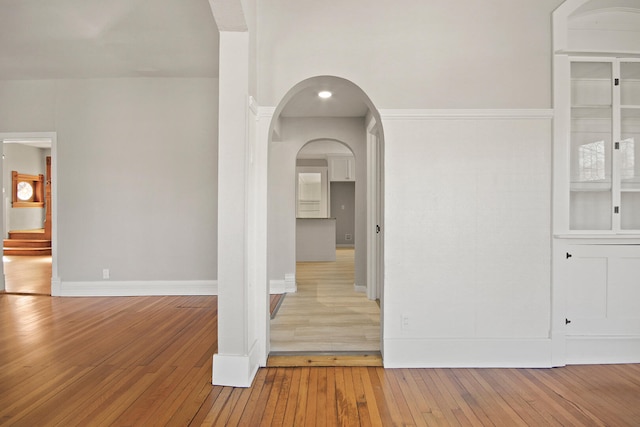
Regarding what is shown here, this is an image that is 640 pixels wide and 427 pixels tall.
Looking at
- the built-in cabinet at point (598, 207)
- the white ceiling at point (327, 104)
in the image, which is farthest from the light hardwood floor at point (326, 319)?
the white ceiling at point (327, 104)

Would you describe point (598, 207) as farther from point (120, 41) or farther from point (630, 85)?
point (120, 41)

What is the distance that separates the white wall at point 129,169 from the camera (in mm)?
4770

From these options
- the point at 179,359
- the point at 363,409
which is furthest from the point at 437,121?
the point at 179,359

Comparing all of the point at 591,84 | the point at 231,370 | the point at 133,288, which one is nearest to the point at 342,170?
the point at 133,288

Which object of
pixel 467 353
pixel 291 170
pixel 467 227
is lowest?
pixel 467 353

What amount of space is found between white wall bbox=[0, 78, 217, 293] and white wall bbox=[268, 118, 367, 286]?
0.99 meters

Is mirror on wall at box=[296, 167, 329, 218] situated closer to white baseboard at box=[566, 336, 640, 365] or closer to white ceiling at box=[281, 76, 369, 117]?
white ceiling at box=[281, 76, 369, 117]

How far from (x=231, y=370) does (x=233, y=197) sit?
1209 mm

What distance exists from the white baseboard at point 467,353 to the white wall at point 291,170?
8.46ft

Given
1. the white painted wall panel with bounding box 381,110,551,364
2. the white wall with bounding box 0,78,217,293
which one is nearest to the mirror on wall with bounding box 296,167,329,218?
the white wall with bounding box 0,78,217,293

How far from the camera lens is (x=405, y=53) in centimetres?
281

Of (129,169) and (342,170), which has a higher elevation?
(342,170)

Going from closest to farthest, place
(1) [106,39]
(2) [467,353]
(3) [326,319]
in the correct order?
1. (2) [467,353]
2. (1) [106,39]
3. (3) [326,319]

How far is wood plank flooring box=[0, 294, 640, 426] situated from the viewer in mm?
2066
